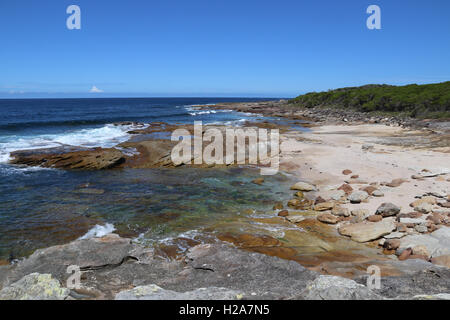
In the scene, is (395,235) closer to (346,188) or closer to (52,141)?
(346,188)

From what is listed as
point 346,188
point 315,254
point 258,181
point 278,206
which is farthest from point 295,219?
point 258,181

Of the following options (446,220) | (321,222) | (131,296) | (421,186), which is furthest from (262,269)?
(421,186)

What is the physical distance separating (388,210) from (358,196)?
73.1 inches

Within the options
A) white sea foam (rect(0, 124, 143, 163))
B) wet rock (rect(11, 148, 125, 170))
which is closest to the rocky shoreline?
wet rock (rect(11, 148, 125, 170))

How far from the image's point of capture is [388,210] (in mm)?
10781

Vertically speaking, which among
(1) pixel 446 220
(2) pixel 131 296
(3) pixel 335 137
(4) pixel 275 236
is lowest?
(4) pixel 275 236

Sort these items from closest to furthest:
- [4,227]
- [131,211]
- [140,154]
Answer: [4,227]
[131,211]
[140,154]

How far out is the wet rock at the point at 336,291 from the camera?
404cm

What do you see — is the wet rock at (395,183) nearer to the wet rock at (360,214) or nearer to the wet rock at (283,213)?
the wet rock at (360,214)

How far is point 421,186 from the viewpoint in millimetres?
13578

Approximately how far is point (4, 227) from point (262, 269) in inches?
411

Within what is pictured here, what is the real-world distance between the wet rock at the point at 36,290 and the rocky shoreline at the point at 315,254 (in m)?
0.02

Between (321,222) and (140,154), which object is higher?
(140,154)
